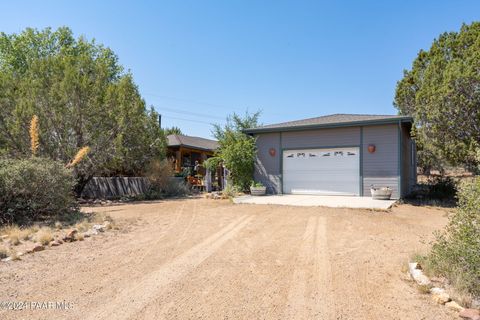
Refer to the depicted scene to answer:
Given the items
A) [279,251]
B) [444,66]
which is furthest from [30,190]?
[444,66]

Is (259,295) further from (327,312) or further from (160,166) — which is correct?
(160,166)

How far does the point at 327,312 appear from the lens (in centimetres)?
297

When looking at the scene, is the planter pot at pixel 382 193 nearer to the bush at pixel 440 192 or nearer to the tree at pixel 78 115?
the bush at pixel 440 192

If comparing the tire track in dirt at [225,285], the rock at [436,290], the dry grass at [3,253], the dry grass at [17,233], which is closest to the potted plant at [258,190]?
the tire track in dirt at [225,285]

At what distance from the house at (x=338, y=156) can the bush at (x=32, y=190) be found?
27.6 ft

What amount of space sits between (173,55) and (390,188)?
12.3 meters

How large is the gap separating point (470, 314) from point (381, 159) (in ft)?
32.4

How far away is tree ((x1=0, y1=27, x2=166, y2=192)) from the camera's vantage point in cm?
1248

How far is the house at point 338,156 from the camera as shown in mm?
11820

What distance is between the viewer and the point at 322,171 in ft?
43.4

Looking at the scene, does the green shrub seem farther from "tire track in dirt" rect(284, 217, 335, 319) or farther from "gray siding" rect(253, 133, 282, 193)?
"tire track in dirt" rect(284, 217, 335, 319)

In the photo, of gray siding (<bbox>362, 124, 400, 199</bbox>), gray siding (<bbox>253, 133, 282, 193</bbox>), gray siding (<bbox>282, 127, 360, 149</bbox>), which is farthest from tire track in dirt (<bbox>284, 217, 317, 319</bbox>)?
gray siding (<bbox>253, 133, 282, 193</bbox>)

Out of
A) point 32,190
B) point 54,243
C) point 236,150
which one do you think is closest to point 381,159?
point 236,150

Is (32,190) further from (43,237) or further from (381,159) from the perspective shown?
(381,159)
